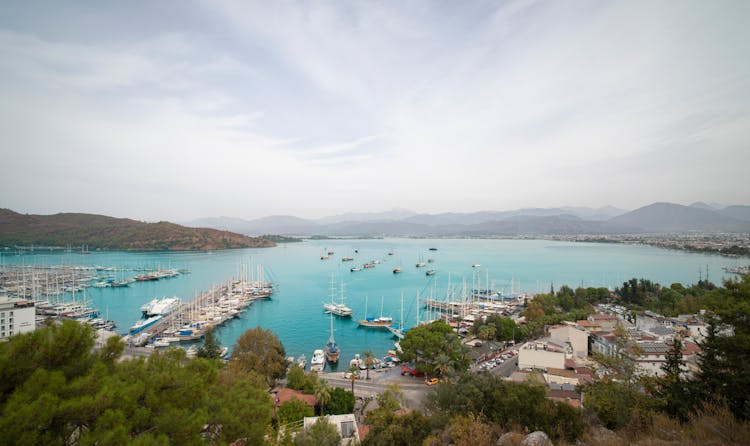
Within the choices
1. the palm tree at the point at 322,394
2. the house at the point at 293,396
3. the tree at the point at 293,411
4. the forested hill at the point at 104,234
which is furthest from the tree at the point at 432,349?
the forested hill at the point at 104,234

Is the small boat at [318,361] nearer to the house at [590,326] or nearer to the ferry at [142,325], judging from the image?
the house at [590,326]

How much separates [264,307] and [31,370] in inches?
1293

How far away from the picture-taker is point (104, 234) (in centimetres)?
8775

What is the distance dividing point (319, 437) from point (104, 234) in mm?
105631

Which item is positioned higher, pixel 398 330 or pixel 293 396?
pixel 293 396

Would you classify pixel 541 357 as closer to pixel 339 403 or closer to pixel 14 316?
pixel 339 403

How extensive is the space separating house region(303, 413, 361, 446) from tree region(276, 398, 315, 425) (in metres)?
0.29

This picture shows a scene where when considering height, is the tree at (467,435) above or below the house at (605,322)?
above

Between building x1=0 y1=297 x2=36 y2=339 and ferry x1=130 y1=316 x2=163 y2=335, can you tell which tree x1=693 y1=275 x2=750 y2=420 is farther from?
ferry x1=130 y1=316 x2=163 y2=335

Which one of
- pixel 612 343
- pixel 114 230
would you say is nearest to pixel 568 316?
pixel 612 343

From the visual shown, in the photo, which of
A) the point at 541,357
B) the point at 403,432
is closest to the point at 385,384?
the point at 541,357

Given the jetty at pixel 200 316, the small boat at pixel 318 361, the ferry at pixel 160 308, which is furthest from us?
the ferry at pixel 160 308

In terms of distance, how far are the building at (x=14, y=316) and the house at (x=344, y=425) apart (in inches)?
840

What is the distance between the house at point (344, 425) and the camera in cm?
990
